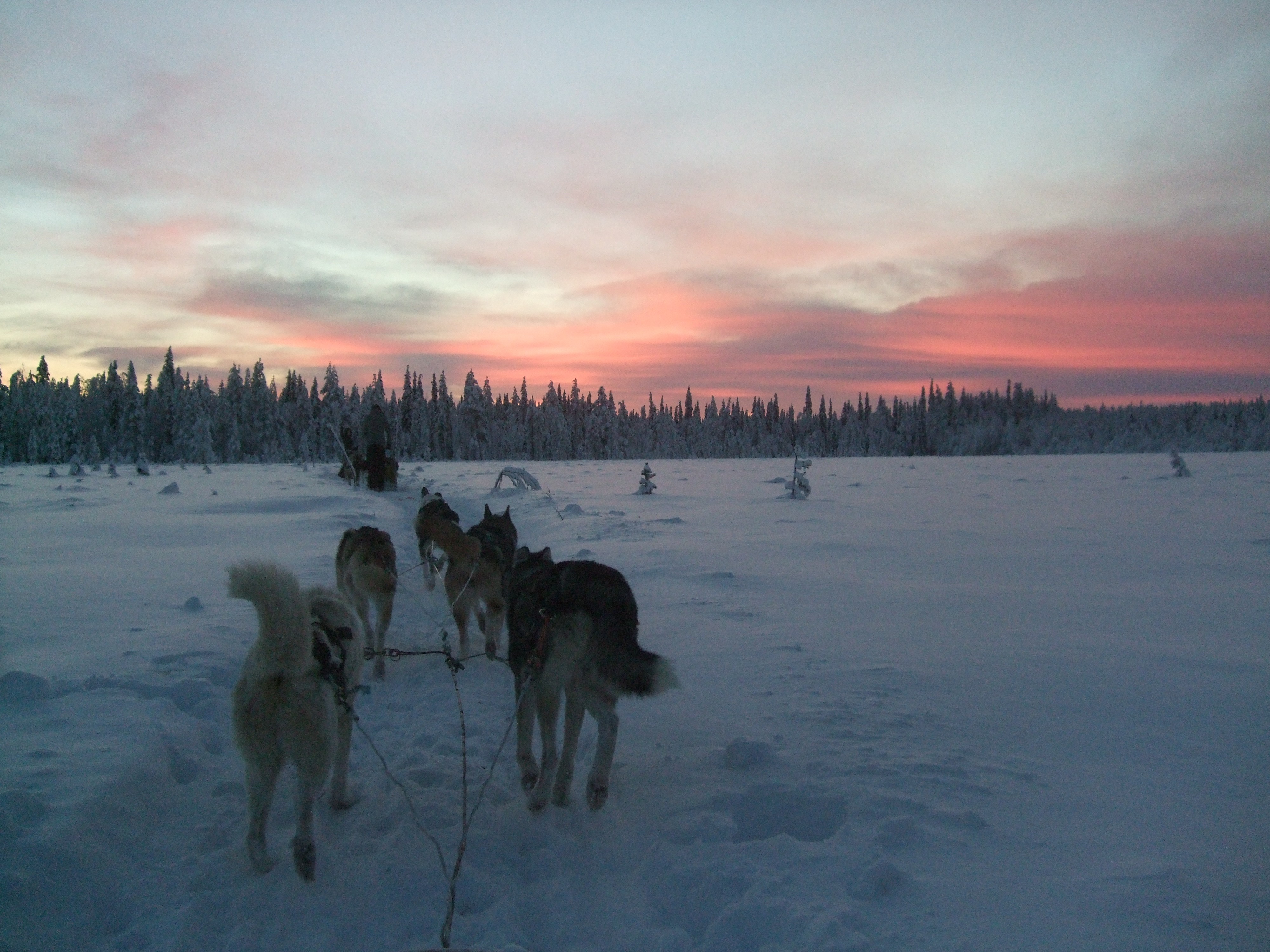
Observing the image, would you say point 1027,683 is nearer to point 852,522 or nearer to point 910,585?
point 910,585

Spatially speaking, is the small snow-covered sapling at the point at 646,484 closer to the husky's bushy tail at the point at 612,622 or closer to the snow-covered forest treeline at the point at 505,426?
the husky's bushy tail at the point at 612,622

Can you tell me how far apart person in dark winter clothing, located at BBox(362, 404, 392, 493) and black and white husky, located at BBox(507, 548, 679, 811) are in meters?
17.1

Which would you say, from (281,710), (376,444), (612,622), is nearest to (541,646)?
(612,622)

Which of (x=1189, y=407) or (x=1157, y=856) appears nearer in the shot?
(x=1157, y=856)

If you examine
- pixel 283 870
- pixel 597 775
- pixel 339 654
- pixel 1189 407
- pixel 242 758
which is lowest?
pixel 283 870

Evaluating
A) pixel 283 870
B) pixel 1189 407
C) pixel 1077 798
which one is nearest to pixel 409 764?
pixel 283 870

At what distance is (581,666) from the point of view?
10.4 feet

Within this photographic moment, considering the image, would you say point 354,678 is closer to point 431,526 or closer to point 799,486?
point 431,526

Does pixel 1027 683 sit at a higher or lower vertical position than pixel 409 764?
higher

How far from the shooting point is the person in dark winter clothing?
1972cm

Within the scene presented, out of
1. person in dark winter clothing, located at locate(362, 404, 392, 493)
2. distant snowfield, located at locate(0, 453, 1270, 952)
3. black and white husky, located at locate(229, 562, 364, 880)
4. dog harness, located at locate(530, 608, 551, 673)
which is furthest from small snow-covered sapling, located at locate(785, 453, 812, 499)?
black and white husky, located at locate(229, 562, 364, 880)

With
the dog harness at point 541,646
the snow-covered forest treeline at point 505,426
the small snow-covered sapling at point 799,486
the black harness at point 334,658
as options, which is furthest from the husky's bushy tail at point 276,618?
the snow-covered forest treeline at point 505,426

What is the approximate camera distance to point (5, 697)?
3.71 meters

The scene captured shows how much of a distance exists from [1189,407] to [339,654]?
5061 inches
